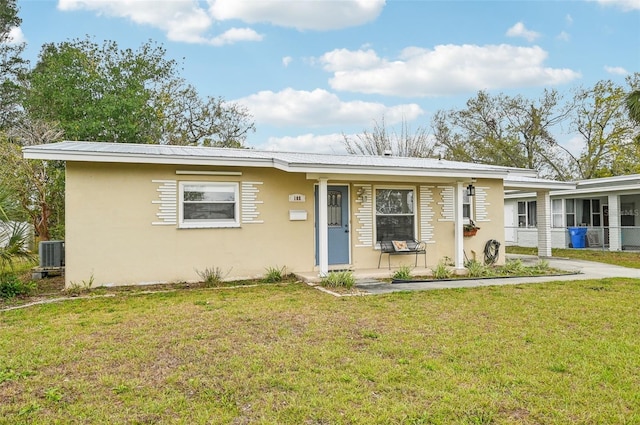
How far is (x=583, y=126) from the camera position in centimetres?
2878

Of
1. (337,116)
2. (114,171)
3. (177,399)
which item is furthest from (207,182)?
(337,116)

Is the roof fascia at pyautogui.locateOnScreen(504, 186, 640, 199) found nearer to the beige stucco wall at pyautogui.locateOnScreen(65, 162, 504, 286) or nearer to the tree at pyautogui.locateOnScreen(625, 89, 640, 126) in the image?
the tree at pyautogui.locateOnScreen(625, 89, 640, 126)

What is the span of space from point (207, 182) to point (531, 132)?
89.1ft

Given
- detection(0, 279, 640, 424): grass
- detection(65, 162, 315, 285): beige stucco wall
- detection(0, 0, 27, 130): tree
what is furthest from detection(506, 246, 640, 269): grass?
detection(0, 0, 27, 130): tree

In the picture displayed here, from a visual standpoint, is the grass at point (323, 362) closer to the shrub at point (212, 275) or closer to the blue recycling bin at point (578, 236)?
the shrub at point (212, 275)

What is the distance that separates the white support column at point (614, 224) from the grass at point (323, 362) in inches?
495

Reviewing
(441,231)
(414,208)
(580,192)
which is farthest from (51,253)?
(580,192)

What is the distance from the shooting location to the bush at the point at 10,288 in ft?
24.6

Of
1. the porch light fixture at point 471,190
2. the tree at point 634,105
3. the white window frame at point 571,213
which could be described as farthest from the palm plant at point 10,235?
the white window frame at point 571,213

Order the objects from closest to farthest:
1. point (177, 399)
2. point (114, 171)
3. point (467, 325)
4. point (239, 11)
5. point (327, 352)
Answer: point (177, 399), point (327, 352), point (467, 325), point (114, 171), point (239, 11)

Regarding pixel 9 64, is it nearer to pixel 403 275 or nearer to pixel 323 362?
pixel 403 275

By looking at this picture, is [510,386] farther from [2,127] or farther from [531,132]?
[531,132]

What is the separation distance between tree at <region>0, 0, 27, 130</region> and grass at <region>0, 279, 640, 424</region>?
72.2 ft

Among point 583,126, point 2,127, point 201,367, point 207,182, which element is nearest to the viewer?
point 201,367
